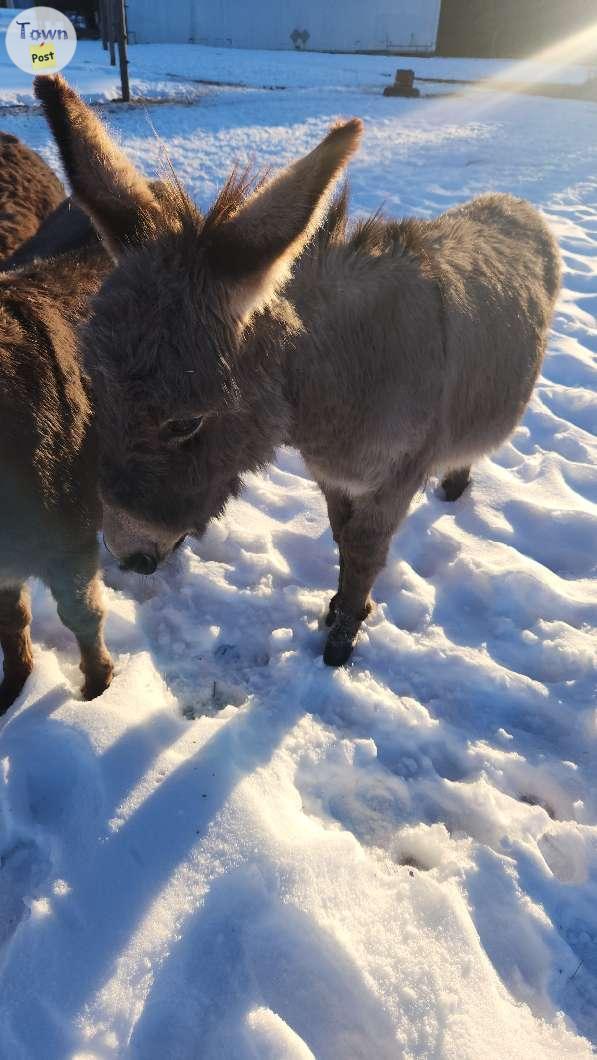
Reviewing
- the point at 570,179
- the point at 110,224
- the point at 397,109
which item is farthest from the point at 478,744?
the point at 397,109

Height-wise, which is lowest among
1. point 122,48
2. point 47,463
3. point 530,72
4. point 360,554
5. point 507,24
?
point 360,554

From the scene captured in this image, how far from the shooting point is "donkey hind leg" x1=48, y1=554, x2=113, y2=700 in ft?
6.44

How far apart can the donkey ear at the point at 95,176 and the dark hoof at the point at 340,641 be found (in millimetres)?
1579

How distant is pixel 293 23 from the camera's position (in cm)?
2527

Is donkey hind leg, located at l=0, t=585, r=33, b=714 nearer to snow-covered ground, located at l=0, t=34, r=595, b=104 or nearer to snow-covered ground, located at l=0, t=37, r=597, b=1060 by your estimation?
snow-covered ground, located at l=0, t=37, r=597, b=1060

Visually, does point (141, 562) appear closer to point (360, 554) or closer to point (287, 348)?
point (287, 348)

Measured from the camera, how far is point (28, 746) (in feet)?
6.61

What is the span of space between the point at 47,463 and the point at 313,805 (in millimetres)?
1366

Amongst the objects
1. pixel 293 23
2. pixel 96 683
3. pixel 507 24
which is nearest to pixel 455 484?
pixel 96 683

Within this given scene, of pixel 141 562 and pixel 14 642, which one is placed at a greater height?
pixel 141 562

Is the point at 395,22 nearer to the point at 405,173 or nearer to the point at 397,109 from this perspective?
the point at 397,109

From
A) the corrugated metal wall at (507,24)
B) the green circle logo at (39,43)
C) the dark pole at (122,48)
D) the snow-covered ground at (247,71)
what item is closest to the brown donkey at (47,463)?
the dark pole at (122,48)

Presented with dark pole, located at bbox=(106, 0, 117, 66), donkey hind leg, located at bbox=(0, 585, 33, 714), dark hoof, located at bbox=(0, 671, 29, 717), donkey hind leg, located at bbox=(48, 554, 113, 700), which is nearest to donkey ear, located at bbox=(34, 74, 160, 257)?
donkey hind leg, located at bbox=(48, 554, 113, 700)

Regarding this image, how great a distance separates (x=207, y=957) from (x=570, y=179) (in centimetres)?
1089
